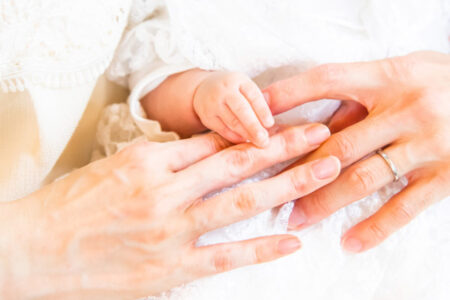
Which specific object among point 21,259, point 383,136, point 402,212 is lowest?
point 21,259

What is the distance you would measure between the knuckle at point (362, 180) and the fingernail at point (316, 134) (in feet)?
0.24

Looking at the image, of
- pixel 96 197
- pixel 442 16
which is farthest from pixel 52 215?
pixel 442 16

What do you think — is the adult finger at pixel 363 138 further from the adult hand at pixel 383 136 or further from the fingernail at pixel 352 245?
the fingernail at pixel 352 245

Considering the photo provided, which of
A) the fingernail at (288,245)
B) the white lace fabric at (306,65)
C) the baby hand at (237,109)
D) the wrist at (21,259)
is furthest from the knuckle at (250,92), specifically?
the wrist at (21,259)

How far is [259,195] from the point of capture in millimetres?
663

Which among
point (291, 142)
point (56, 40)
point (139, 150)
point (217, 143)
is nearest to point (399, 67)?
point (291, 142)

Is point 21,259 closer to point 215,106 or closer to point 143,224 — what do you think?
point 143,224

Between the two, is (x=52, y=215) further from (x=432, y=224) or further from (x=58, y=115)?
(x=432, y=224)

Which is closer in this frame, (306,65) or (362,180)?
(362,180)

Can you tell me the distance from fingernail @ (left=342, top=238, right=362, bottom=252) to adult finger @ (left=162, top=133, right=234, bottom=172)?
240 millimetres

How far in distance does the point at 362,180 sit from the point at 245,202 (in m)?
0.18

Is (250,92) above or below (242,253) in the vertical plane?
above

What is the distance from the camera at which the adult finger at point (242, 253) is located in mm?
653

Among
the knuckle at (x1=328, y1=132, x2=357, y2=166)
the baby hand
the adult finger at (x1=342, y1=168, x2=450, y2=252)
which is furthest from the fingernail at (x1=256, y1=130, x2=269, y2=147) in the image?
the adult finger at (x1=342, y1=168, x2=450, y2=252)
